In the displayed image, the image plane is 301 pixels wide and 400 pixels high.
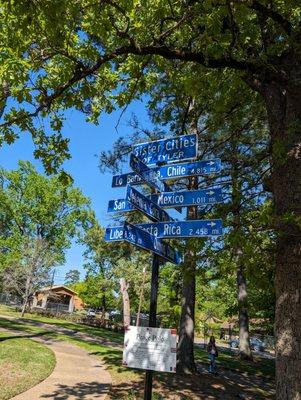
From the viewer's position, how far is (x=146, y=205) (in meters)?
5.92

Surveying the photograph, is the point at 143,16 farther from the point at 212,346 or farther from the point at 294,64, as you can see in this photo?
the point at 212,346

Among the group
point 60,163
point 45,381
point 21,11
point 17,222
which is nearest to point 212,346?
point 45,381

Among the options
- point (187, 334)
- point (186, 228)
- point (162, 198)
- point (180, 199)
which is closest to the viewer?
point (186, 228)

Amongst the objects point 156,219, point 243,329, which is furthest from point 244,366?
point 156,219

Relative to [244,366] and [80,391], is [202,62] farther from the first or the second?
[244,366]

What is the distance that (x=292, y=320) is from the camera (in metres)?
5.01

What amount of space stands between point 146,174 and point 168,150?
2.11 feet

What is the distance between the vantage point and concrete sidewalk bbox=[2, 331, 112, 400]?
8430mm

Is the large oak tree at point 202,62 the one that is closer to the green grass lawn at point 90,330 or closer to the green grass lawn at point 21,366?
the green grass lawn at point 21,366

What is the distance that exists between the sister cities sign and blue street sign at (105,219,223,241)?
1.28m

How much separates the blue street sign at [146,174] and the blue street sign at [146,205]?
1.08 ft

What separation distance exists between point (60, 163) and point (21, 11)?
2667 millimetres

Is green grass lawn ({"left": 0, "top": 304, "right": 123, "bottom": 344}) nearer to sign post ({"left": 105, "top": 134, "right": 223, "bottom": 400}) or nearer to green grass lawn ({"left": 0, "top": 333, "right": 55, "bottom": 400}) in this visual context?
green grass lawn ({"left": 0, "top": 333, "right": 55, "bottom": 400})

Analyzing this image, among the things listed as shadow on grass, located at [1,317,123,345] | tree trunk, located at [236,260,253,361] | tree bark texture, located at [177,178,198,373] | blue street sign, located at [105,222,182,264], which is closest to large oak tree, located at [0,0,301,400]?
blue street sign, located at [105,222,182,264]
